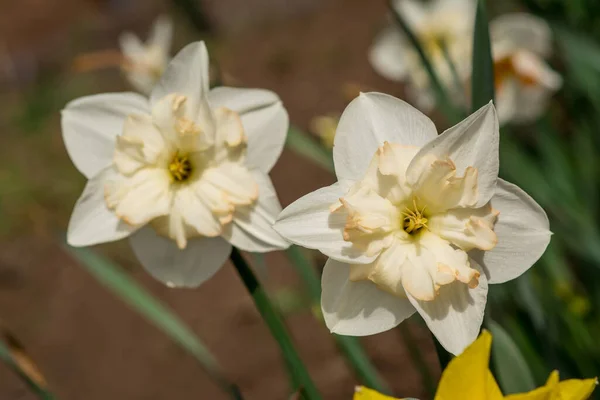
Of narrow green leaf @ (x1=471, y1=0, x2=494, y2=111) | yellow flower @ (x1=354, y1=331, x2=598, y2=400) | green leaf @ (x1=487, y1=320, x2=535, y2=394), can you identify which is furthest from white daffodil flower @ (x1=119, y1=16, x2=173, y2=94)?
yellow flower @ (x1=354, y1=331, x2=598, y2=400)

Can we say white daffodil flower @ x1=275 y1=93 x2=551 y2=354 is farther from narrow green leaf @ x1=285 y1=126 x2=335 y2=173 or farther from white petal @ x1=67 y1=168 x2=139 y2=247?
narrow green leaf @ x1=285 y1=126 x2=335 y2=173

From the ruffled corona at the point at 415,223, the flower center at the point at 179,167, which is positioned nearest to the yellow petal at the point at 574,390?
the ruffled corona at the point at 415,223

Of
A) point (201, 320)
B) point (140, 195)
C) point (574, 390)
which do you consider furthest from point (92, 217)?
point (201, 320)

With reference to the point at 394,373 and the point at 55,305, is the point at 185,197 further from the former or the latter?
the point at 55,305

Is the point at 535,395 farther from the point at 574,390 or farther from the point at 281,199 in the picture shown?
the point at 281,199

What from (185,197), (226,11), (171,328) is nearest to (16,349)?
(171,328)

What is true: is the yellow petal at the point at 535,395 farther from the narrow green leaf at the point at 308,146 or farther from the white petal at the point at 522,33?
the white petal at the point at 522,33

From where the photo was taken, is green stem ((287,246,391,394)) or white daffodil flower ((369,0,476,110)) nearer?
green stem ((287,246,391,394))
